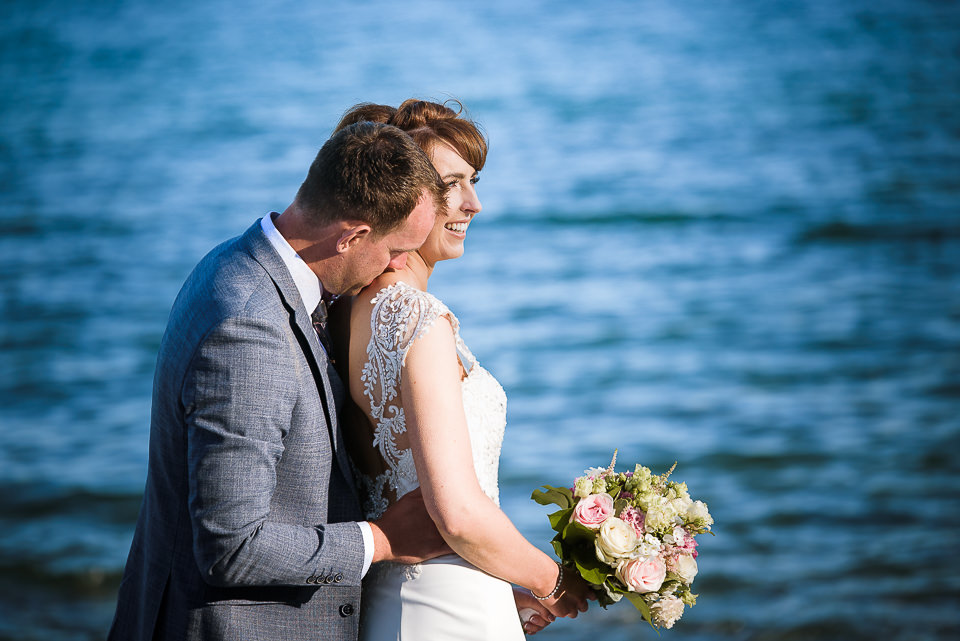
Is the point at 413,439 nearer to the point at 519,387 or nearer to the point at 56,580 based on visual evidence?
the point at 56,580

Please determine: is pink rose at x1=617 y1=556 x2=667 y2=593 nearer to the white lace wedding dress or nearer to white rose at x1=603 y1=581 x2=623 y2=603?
white rose at x1=603 y1=581 x2=623 y2=603

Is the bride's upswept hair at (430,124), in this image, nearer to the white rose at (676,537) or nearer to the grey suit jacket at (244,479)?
the grey suit jacket at (244,479)

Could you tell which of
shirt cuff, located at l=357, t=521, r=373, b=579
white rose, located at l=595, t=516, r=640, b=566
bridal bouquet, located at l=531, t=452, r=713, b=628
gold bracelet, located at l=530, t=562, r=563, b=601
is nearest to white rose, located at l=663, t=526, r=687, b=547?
bridal bouquet, located at l=531, t=452, r=713, b=628

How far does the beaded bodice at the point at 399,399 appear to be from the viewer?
101 inches

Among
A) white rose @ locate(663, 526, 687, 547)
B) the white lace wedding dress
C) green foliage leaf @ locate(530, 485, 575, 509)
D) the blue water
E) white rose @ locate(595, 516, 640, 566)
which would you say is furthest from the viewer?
the blue water

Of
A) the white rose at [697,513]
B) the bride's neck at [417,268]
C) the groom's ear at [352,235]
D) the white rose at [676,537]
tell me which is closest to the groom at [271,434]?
the groom's ear at [352,235]

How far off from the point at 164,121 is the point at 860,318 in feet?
59.3

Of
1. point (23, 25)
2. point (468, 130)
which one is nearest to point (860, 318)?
point (468, 130)

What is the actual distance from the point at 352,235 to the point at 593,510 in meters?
1.17

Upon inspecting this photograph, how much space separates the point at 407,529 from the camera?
2605 mm

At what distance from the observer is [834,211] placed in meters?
18.4

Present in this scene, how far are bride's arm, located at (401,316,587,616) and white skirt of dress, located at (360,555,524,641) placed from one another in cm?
16

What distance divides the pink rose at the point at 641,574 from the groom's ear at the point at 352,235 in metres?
1.28

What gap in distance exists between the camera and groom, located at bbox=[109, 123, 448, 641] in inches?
86.8
